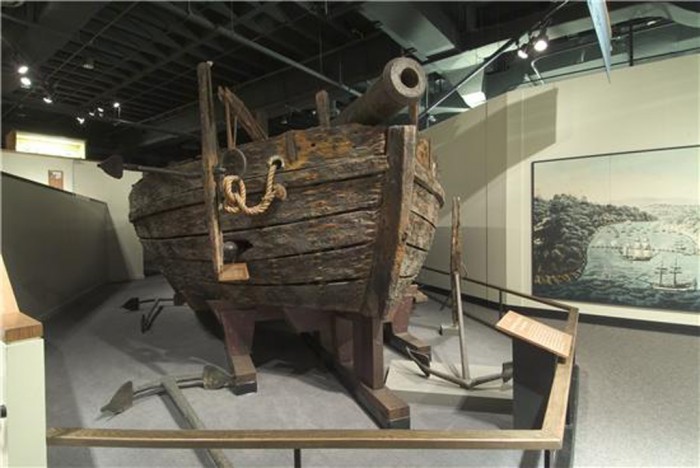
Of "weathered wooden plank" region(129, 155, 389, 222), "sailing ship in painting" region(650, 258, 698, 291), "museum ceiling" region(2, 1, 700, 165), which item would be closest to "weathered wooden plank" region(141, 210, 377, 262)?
"weathered wooden plank" region(129, 155, 389, 222)

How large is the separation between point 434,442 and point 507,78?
541 cm

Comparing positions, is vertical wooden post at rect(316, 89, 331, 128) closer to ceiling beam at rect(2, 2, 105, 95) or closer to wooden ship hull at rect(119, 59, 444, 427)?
wooden ship hull at rect(119, 59, 444, 427)

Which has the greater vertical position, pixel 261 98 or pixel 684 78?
pixel 261 98

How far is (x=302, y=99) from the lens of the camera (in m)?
5.56

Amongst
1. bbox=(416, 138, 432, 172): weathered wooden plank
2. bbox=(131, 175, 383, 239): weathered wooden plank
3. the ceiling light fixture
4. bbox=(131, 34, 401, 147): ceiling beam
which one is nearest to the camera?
bbox=(131, 175, 383, 239): weathered wooden plank

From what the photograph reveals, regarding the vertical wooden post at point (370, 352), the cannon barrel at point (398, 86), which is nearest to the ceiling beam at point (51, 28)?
the cannon barrel at point (398, 86)

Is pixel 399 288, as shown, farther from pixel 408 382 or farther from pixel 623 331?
pixel 623 331

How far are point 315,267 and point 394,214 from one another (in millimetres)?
528

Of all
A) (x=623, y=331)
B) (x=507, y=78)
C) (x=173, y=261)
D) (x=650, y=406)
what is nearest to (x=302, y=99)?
(x=507, y=78)

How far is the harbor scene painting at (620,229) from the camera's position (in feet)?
11.4

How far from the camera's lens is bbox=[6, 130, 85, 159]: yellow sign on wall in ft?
21.8

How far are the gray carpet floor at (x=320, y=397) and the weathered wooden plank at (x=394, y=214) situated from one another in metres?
0.70

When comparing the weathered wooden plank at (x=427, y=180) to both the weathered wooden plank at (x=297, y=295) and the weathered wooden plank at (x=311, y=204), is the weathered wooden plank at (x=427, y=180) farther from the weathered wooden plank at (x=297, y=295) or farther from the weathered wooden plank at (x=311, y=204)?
the weathered wooden plank at (x=297, y=295)

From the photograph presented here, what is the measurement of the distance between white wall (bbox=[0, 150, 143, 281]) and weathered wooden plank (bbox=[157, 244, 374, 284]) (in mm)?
5625
